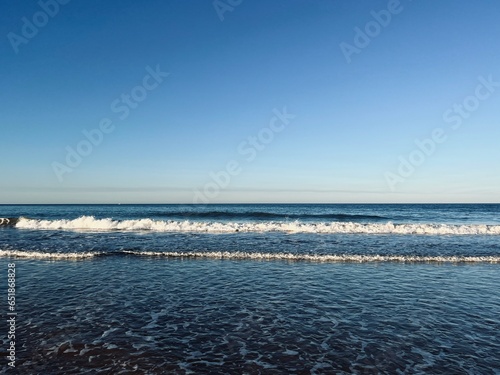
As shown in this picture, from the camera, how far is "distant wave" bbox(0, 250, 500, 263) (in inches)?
735

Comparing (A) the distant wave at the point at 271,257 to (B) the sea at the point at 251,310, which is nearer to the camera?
(B) the sea at the point at 251,310

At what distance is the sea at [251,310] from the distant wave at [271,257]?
0.10 meters

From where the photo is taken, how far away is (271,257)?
63.6 feet

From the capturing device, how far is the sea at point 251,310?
7590 millimetres

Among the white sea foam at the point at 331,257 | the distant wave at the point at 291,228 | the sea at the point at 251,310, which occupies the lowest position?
the sea at the point at 251,310

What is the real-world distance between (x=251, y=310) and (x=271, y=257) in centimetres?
861

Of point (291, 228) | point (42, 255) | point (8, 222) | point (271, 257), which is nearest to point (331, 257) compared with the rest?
point (271, 257)

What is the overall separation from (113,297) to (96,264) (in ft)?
21.2

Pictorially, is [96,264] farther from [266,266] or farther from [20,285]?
[266,266]

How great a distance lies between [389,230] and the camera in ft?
105

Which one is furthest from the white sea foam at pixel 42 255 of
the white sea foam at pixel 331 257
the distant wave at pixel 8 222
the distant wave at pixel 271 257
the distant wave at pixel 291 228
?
the distant wave at pixel 8 222

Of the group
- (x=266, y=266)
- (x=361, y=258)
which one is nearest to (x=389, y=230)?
(x=361, y=258)

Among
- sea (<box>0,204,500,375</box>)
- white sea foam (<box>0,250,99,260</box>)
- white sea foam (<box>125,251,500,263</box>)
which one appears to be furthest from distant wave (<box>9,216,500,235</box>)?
white sea foam (<box>0,250,99,260</box>)

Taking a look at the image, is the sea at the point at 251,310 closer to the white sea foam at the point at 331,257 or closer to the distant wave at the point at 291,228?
the white sea foam at the point at 331,257
